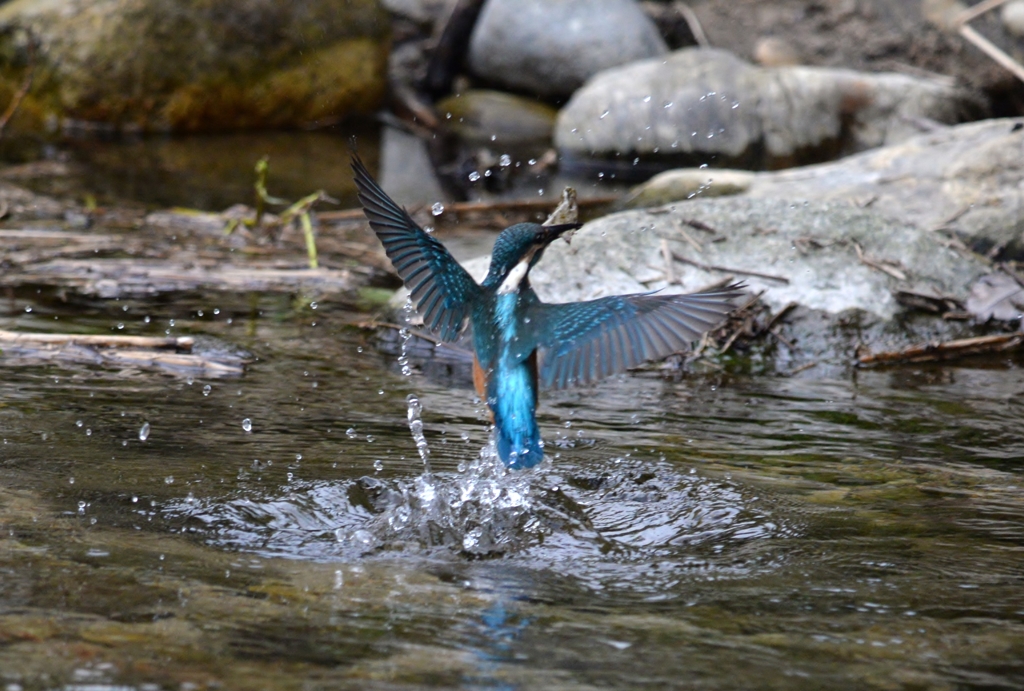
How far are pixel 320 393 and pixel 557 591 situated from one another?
7.07 feet

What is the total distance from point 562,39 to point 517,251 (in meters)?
9.49

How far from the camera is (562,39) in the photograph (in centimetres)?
1287

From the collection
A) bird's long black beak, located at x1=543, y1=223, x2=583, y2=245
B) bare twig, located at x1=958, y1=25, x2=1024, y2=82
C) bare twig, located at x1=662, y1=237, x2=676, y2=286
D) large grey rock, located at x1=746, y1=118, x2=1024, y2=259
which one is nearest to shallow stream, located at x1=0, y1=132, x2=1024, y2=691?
bare twig, located at x1=662, y1=237, x2=676, y2=286

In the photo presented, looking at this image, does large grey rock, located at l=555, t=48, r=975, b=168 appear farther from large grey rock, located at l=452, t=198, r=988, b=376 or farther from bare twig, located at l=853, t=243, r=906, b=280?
bare twig, located at l=853, t=243, r=906, b=280

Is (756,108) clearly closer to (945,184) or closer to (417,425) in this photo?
(945,184)

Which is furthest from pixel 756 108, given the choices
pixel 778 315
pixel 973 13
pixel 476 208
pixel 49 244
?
pixel 49 244

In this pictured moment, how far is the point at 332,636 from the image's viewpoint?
8.18 ft

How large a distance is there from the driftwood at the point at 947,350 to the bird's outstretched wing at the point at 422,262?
8.27 ft

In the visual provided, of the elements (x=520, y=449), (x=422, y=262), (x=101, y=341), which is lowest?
(x=520, y=449)

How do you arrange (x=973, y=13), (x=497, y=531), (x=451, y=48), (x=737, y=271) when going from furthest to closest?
(x=451, y=48), (x=973, y=13), (x=737, y=271), (x=497, y=531)

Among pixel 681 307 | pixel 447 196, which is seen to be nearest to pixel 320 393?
pixel 681 307

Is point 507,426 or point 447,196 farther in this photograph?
point 447,196

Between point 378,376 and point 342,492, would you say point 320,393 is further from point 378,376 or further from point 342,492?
point 342,492

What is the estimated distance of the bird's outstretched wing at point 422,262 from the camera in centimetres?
362
